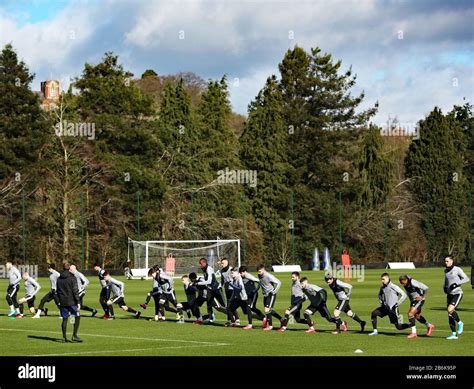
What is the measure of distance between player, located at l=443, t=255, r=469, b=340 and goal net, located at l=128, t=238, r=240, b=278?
38.8m

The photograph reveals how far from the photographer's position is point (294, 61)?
90.1m

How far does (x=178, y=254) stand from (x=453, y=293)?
143ft

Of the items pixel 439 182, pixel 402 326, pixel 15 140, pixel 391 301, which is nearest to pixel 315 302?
pixel 391 301

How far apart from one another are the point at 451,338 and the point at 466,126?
7756cm

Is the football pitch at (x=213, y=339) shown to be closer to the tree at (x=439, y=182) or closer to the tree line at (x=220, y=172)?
the tree line at (x=220, y=172)

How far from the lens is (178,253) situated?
6994 centimetres

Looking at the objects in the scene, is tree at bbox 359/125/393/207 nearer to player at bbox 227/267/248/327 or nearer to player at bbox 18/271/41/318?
player at bbox 18/271/41/318

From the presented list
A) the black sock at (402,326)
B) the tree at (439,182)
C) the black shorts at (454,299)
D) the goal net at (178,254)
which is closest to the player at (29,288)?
the black sock at (402,326)

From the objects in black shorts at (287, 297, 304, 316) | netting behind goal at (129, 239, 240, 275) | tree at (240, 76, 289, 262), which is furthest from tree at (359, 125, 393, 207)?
black shorts at (287, 297, 304, 316)

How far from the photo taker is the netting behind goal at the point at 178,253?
67562 millimetres

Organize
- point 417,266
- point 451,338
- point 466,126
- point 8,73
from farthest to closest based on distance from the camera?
point 466,126, point 417,266, point 8,73, point 451,338
